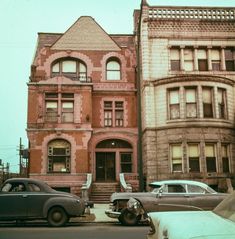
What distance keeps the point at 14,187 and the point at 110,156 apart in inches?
719

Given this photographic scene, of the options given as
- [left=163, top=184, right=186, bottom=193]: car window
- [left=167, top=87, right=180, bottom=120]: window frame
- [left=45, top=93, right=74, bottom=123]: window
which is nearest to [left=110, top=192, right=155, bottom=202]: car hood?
[left=163, top=184, right=186, bottom=193]: car window

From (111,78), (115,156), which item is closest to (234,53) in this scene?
(111,78)

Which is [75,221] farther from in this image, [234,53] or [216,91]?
[234,53]

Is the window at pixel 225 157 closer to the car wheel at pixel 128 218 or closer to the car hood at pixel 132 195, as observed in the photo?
the car hood at pixel 132 195

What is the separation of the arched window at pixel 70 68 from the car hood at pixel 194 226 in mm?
29078

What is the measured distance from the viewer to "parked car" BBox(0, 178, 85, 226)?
13.8m

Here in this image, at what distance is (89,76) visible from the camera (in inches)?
1288

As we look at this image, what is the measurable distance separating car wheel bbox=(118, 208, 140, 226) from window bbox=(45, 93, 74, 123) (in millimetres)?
17176

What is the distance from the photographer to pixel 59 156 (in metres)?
30.0

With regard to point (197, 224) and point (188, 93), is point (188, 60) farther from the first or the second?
point (197, 224)

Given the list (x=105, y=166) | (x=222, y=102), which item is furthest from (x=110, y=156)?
(x=222, y=102)

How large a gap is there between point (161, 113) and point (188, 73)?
371 cm

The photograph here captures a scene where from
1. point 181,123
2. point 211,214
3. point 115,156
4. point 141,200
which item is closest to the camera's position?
point 211,214

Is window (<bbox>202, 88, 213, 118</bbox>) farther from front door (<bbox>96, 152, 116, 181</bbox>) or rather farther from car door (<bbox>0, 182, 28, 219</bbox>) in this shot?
car door (<bbox>0, 182, 28, 219</bbox>)
